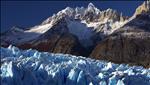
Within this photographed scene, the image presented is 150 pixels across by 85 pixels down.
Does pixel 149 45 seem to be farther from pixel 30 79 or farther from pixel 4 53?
pixel 30 79

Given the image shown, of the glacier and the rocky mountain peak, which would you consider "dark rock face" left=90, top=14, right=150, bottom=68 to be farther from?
the glacier

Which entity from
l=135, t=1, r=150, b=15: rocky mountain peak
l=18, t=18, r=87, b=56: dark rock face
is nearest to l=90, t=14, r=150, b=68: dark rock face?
l=18, t=18, r=87, b=56: dark rock face

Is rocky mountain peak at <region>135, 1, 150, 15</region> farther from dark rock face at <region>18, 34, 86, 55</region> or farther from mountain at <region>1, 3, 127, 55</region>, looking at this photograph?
dark rock face at <region>18, 34, 86, 55</region>

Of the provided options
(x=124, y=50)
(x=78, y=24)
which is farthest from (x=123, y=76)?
(x=78, y=24)

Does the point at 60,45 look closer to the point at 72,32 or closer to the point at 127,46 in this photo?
the point at 72,32

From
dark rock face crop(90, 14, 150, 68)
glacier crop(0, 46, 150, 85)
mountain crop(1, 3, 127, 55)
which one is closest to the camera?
glacier crop(0, 46, 150, 85)

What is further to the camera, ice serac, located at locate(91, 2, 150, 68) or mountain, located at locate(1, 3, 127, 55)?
mountain, located at locate(1, 3, 127, 55)

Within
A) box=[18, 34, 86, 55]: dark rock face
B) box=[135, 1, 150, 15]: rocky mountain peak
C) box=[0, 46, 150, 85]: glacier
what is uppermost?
box=[135, 1, 150, 15]: rocky mountain peak

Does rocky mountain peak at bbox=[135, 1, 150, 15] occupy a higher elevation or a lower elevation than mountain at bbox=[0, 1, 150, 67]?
higher

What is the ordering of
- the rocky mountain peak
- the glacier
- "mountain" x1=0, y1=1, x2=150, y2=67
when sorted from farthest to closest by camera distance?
the rocky mountain peak, "mountain" x1=0, y1=1, x2=150, y2=67, the glacier

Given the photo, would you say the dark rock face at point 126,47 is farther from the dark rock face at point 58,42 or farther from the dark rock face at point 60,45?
the dark rock face at point 58,42
